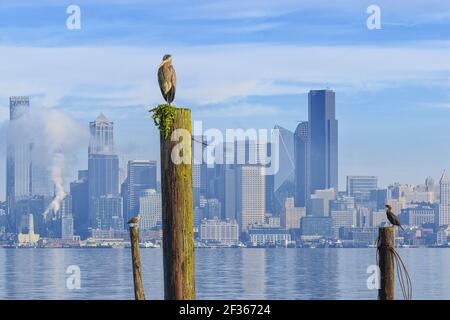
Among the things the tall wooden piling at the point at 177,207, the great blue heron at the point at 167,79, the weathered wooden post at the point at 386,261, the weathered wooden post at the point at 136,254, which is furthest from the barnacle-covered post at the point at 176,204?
the weathered wooden post at the point at 136,254

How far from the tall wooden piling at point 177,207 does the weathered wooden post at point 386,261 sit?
9.27ft

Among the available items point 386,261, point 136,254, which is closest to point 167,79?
point 136,254

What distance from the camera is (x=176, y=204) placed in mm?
15219

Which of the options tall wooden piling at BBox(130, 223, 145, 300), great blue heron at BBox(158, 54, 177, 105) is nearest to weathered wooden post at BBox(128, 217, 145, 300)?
tall wooden piling at BBox(130, 223, 145, 300)

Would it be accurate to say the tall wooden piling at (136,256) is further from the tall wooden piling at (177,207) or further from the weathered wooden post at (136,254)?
the tall wooden piling at (177,207)

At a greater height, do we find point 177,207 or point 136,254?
point 177,207

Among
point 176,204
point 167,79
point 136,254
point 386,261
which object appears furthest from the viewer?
point 136,254

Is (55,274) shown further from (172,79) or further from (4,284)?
(172,79)

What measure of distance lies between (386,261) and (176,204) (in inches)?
127

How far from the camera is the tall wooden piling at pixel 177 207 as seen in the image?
15133mm

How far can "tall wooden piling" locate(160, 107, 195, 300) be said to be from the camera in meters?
15.1

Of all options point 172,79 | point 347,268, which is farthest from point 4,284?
point 172,79

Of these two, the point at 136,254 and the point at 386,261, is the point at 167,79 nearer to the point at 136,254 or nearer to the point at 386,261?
the point at 136,254

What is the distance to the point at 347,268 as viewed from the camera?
→ 542ft
